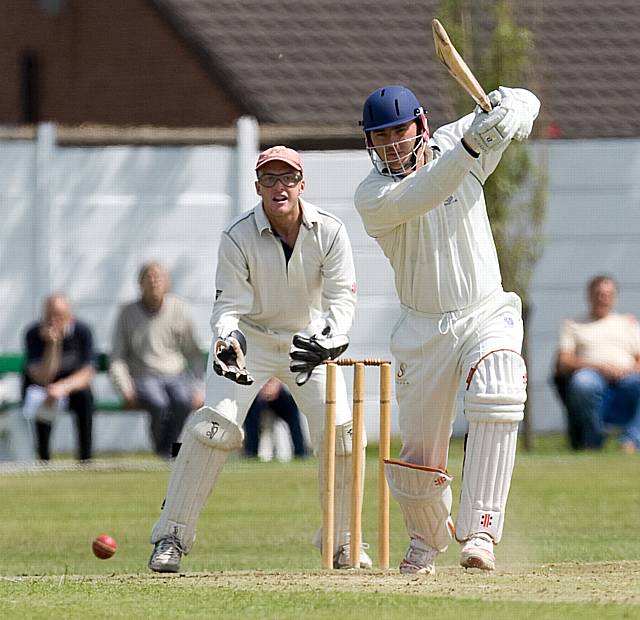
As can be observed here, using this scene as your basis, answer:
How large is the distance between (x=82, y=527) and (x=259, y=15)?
9.94m

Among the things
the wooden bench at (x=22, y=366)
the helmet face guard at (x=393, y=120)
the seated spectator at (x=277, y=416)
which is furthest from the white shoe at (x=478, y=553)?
the wooden bench at (x=22, y=366)

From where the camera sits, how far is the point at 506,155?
47.8 ft

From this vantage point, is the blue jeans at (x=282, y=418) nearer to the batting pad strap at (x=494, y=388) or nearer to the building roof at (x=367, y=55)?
the building roof at (x=367, y=55)

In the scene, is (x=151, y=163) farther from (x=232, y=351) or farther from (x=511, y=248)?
(x=232, y=351)

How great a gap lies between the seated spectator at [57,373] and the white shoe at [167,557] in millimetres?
6083

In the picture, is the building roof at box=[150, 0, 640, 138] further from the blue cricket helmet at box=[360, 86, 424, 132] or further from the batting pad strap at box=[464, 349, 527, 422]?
the batting pad strap at box=[464, 349, 527, 422]

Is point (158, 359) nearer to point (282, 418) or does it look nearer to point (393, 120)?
point (282, 418)

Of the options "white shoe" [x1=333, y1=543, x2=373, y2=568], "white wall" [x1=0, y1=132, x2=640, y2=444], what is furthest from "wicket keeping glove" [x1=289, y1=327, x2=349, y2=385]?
"white wall" [x1=0, y1=132, x2=640, y2=444]

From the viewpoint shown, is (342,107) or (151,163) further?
(342,107)

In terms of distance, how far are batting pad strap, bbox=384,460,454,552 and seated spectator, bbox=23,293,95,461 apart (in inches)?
257

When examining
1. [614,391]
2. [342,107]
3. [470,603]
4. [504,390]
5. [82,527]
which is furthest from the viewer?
[342,107]

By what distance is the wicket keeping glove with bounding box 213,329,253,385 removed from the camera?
743 centimetres

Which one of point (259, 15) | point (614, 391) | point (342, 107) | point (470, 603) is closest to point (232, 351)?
point (470, 603)

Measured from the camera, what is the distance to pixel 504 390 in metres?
7.01
